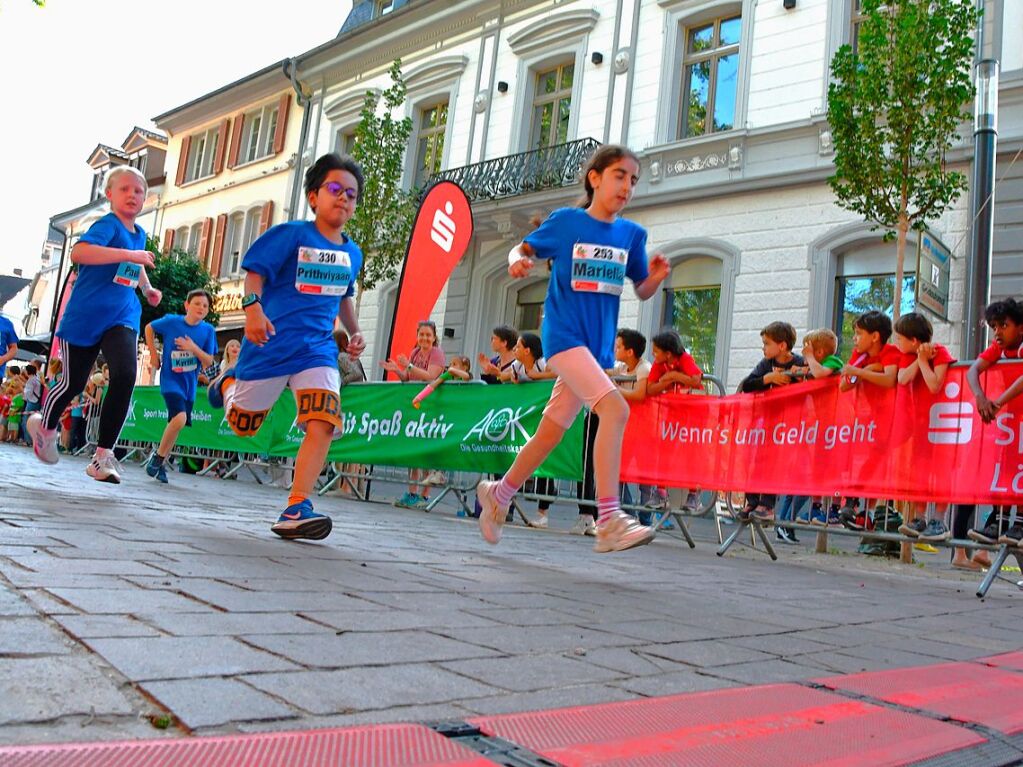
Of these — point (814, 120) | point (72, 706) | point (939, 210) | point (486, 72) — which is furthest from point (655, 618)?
point (486, 72)

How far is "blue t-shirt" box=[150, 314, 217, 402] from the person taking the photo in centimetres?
945

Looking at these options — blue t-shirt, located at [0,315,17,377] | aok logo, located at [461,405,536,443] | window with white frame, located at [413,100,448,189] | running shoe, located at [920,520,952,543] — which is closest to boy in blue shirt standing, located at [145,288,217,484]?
aok logo, located at [461,405,536,443]

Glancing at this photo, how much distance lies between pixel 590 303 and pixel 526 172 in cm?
1495

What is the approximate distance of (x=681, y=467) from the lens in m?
7.38

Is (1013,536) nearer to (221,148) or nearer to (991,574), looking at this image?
(991,574)

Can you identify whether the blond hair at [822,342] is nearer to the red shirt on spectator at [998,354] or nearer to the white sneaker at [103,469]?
the red shirt on spectator at [998,354]

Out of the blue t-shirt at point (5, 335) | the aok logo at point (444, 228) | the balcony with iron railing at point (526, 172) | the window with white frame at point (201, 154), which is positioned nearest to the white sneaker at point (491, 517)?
the aok logo at point (444, 228)

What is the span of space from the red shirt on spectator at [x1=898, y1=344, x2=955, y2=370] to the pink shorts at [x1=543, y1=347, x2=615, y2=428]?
8.20 feet

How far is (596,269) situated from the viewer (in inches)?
189

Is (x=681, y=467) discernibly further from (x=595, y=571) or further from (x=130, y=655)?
(x=130, y=655)

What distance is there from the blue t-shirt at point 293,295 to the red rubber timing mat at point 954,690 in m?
3.20

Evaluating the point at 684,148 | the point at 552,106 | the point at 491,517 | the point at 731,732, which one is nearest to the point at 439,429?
the point at 491,517

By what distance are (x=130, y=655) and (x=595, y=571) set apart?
312cm

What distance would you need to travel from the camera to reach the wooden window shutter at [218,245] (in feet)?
96.6
